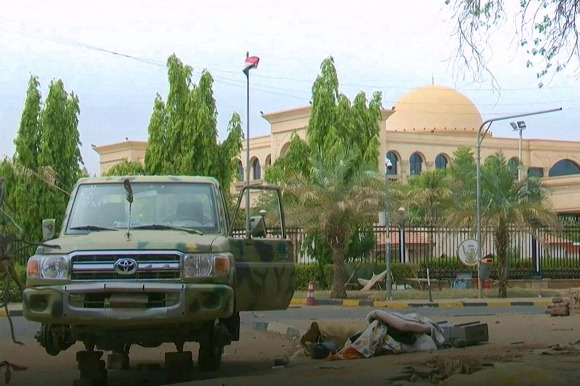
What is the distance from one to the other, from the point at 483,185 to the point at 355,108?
40.7 feet

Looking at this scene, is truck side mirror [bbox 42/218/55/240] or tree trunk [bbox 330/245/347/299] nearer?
truck side mirror [bbox 42/218/55/240]

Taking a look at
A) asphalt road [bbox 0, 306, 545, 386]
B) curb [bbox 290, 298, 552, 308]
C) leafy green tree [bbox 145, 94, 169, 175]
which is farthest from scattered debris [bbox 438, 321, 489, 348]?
leafy green tree [bbox 145, 94, 169, 175]

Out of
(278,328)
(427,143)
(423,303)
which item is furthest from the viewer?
(427,143)

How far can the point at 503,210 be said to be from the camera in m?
37.3

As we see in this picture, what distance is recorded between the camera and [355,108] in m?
50.4

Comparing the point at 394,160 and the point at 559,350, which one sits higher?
the point at 394,160

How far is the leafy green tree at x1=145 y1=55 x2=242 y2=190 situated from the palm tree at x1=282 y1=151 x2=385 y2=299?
1204 cm

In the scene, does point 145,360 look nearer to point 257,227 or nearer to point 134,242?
point 257,227

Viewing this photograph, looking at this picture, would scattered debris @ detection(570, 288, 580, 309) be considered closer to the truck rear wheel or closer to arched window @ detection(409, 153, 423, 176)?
the truck rear wheel

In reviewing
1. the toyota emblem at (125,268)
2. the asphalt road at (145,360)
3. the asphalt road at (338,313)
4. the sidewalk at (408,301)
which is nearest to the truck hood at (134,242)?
the toyota emblem at (125,268)

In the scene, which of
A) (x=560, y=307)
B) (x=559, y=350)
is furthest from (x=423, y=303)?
(x=559, y=350)

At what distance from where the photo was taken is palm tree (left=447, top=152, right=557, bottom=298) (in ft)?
123

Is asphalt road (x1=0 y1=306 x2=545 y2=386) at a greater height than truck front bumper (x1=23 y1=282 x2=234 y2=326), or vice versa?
truck front bumper (x1=23 y1=282 x2=234 y2=326)

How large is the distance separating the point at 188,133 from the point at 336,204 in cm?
Answer: 1460
